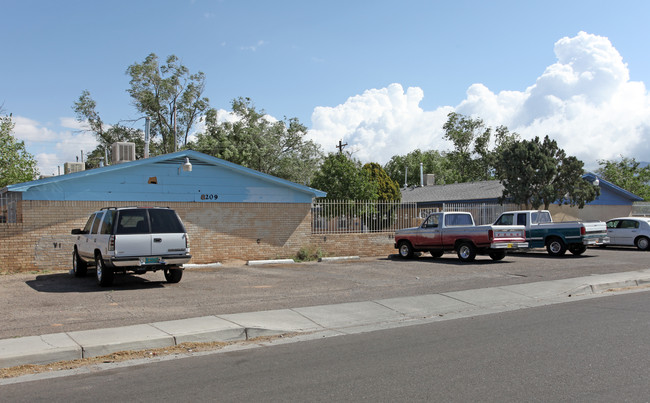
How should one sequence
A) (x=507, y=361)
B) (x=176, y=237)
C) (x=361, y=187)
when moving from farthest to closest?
(x=361, y=187), (x=176, y=237), (x=507, y=361)

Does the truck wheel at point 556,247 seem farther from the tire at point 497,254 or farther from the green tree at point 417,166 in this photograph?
the green tree at point 417,166

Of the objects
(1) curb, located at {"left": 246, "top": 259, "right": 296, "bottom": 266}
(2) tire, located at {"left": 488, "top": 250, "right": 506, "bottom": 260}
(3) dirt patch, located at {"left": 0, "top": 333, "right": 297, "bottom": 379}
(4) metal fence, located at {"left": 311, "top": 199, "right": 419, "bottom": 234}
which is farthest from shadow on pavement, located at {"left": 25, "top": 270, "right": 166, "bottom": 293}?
(2) tire, located at {"left": 488, "top": 250, "right": 506, "bottom": 260}

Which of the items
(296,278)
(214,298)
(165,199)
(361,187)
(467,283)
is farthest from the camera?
(361,187)

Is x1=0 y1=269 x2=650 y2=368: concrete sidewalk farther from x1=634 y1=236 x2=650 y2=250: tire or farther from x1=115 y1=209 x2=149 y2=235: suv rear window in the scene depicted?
x1=634 y1=236 x2=650 y2=250: tire

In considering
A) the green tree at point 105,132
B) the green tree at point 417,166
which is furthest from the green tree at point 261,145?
the green tree at point 417,166

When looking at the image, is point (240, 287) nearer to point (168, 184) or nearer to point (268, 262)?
point (268, 262)

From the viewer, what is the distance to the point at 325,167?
111 ft

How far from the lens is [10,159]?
33438mm

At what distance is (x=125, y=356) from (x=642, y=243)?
25455 millimetres

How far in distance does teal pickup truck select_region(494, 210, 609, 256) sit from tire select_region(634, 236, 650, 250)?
4.03 metres

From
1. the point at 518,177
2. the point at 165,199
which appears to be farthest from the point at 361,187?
the point at 165,199

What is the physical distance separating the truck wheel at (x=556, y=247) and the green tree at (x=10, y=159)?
102 ft

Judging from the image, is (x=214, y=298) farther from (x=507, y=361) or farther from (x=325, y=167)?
(x=325, y=167)

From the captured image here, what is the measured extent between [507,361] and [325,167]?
2766cm
